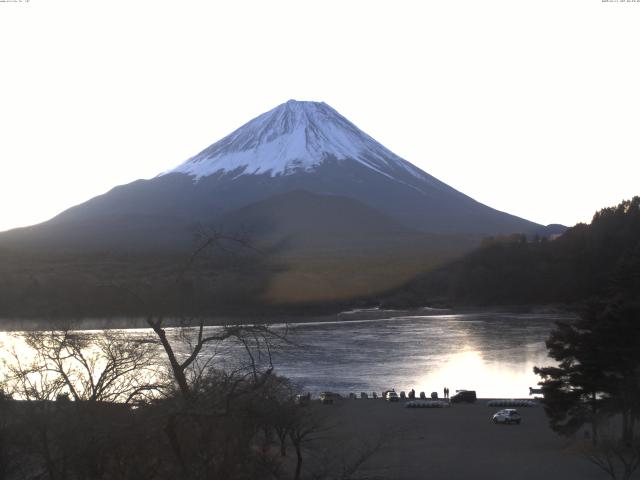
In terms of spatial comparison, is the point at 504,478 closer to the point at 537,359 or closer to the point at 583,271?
the point at 537,359

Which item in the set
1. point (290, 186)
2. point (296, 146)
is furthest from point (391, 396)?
point (296, 146)

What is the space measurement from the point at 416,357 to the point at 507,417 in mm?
8350

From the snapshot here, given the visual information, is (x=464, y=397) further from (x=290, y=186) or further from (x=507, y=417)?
(x=290, y=186)

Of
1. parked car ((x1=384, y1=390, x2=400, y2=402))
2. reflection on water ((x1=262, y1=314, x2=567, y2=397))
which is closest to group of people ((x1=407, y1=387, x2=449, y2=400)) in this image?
parked car ((x1=384, y1=390, x2=400, y2=402))

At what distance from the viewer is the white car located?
12.7 m

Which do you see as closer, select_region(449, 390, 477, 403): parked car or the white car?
the white car

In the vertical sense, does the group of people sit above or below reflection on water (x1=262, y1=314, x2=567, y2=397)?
below

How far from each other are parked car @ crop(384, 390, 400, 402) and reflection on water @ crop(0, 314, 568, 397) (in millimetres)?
1331

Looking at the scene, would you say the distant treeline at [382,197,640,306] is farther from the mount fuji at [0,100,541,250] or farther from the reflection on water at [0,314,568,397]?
the mount fuji at [0,100,541,250]

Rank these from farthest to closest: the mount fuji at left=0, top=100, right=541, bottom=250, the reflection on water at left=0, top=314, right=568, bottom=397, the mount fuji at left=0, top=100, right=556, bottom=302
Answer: the mount fuji at left=0, top=100, right=541, bottom=250 → the mount fuji at left=0, top=100, right=556, bottom=302 → the reflection on water at left=0, top=314, right=568, bottom=397

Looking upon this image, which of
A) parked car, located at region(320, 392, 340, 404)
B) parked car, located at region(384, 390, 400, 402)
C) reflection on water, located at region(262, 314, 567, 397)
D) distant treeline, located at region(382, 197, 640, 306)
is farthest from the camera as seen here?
distant treeline, located at region(382, 197, 640, 306)

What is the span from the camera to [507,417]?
12.7 m

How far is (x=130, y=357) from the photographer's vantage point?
13.0 feet

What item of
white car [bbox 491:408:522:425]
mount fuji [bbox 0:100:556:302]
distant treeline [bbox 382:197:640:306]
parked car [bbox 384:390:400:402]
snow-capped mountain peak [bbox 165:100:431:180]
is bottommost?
white car [bbox 491:408:522:425]
